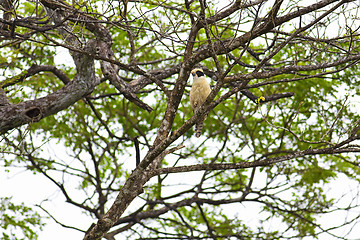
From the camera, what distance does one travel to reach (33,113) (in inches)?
178

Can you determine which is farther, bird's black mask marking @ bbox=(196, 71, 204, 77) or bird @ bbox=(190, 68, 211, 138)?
bird's black mask marking @ bbox=(196, 71, 204, 77)

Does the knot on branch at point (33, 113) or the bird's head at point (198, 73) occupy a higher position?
the bird's head at point (198, 73)

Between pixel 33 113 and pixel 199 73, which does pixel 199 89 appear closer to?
pixel 199 73

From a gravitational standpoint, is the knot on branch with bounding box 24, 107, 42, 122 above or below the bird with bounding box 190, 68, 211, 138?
below

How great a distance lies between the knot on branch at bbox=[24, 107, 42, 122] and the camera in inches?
174

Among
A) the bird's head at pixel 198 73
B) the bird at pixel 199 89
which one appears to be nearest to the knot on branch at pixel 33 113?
the bird at pixel 199 89

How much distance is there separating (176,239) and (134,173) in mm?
→ 3789

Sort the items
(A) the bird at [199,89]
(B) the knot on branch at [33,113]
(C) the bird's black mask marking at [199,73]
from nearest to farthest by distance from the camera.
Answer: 1. (B) the knot on branch at [33,113]
2. (A) the bird at [199,89]
3. (C) the bird's black mask marking at [199,73]

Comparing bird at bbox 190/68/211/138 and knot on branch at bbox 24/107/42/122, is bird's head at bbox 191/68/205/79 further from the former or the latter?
knot on branch at bbox 24/107/42/122

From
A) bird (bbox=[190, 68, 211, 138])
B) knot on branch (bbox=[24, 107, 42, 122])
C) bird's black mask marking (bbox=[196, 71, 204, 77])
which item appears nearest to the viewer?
knot on branch (bbox=[24, 107, 42, 122])

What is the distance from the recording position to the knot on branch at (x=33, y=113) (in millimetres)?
4430

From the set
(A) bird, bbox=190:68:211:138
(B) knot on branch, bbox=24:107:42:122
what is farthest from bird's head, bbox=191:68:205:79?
(B) knot on branch, bbox=24:107:42:122

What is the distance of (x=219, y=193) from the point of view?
764 centimetres

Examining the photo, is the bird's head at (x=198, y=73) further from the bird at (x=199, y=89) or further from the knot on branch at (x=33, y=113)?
the knot on branch at (x=33, y=113)
